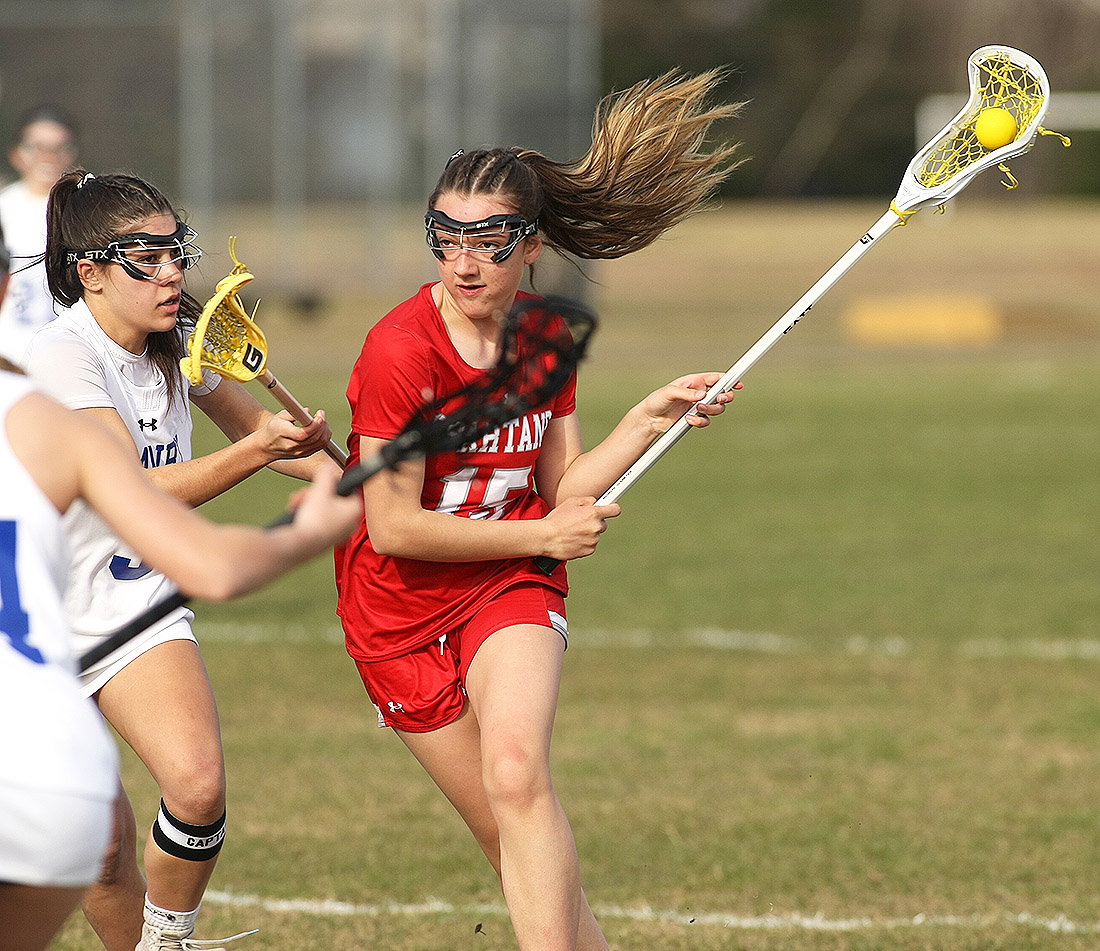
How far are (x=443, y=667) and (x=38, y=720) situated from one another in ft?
5.10

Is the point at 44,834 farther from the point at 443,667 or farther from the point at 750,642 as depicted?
the point at 750,642

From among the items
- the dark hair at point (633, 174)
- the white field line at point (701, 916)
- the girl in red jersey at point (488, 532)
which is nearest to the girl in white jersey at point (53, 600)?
the girl in red jersey at point (488, 532)

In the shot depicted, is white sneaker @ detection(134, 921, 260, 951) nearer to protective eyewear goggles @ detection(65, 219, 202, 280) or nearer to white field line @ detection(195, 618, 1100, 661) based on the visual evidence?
protective eyewear goggles @ detection(65, 219, 202, 280)

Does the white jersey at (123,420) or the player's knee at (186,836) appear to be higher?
the white jersey at (123,420)

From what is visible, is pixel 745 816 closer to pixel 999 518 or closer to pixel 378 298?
pixel 999 518

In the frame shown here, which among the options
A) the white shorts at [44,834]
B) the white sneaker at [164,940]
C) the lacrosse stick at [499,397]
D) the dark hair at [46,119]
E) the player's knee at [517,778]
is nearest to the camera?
the white shorts at [44,834]

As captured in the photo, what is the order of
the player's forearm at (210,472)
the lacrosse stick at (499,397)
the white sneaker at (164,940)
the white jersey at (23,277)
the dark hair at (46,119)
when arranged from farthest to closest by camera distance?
1. the dark hair at (46,119)
2. the white jersey at (23,277)
3. the white sneaker at (164,940)
4. the player's forearm at (210,472)
5. the lacrosse stick at (499,397)

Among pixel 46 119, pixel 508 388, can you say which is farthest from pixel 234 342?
pixel 46 119

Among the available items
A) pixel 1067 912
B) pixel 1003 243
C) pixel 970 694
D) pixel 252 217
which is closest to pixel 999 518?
pixel 970 694

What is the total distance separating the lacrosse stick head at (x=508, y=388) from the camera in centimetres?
322

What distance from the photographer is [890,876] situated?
17.7ft

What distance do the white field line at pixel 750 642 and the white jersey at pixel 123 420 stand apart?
4.94m

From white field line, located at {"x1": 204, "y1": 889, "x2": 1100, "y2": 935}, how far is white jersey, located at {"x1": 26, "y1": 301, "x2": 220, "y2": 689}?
1378 mm

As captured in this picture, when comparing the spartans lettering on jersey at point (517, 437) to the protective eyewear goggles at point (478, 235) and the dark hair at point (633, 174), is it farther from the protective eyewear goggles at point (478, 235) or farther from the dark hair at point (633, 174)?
the dark hair at point (633, 174)
